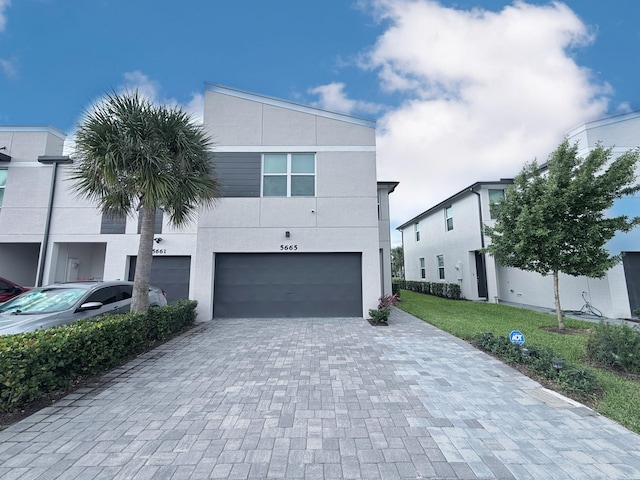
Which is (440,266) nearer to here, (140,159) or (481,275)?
(481,275)

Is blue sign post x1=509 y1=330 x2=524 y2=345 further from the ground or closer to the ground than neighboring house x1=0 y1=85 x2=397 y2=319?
closer to the ground

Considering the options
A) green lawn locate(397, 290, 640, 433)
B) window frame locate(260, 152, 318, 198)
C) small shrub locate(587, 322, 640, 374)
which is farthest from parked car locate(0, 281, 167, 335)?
small shrub locate(587, 322, 640, 374)

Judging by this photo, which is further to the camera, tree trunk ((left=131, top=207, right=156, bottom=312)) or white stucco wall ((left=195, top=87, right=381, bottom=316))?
white stucco wall ((left=195, top=87, right=381, bottom=316))

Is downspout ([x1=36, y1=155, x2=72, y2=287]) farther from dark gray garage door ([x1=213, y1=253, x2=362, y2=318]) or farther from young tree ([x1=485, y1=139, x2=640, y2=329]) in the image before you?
young tree ([x1=485, y1=139, x2=640, y2=329])

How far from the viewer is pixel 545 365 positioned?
4461 millimetres

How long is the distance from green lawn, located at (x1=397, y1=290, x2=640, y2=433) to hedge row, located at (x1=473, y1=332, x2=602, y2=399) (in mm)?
185

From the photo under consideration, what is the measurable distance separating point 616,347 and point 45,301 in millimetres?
10633

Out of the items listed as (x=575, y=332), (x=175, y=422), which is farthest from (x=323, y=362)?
(x=575, y=332)

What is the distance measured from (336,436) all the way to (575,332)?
8.29 m

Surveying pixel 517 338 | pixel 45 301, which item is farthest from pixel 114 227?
pixel 517 338

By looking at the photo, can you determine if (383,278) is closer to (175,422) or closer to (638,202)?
(638,202)

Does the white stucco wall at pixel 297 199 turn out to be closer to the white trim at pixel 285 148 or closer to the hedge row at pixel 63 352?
the white trim at pixel 285 148

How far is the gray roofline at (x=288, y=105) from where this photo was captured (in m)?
9.85

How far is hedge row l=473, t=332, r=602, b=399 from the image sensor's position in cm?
382
